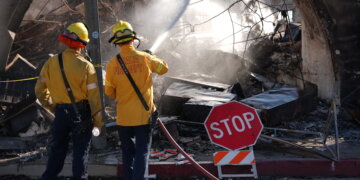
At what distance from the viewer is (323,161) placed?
5.49 metres

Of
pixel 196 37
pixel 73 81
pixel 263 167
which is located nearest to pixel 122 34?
pixel 73 81

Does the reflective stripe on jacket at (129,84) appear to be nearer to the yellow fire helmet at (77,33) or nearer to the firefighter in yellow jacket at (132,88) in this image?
the firefighter in yellow jacket at (132,88)

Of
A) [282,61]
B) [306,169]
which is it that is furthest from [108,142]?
[282,61]

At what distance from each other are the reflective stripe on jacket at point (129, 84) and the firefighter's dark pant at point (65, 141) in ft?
1.57

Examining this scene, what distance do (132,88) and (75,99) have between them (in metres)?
0.69

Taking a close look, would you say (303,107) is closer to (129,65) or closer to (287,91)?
(287,91)

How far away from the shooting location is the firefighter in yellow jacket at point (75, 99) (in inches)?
179

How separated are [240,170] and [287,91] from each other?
12.5ft

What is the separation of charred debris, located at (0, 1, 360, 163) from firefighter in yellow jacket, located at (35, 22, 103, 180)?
5.02 ft

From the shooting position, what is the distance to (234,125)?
199 inches

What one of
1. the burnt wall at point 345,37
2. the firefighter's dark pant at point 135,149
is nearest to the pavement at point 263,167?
the firefighter's dark pant at point 135,149

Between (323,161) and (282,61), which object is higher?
(282,61)

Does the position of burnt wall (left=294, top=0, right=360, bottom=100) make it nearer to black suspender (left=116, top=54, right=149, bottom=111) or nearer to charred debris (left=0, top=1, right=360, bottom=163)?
charred debris (left=0, top=1, right=360, bottom=163)

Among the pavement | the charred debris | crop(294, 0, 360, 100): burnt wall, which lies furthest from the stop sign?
crop(294, 0, 360, 100): burnt wall
